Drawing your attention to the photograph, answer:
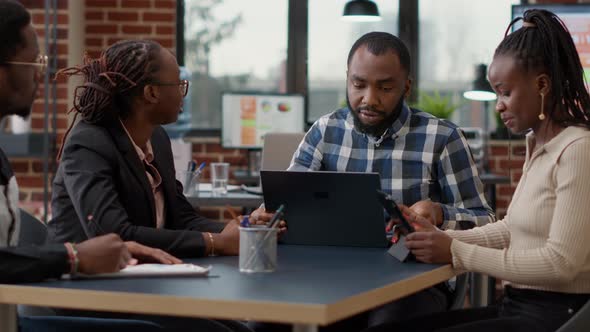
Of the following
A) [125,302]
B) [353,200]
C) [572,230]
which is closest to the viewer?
[125,302]

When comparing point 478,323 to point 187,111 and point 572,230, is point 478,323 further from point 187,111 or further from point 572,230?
point 187,111

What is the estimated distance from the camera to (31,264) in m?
1.57

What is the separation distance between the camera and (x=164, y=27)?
6.03 metres

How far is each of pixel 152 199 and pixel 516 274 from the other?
33.1 inches

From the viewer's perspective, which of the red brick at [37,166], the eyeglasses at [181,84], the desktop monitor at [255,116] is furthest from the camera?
the red brick at [37,166]

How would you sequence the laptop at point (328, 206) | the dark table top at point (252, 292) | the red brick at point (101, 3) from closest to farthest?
1. the dark table top at point (252, 292)
2. the laptop at point (328, 206)
3. the red brick at point (101, 3)

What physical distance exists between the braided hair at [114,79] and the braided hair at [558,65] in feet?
2.77

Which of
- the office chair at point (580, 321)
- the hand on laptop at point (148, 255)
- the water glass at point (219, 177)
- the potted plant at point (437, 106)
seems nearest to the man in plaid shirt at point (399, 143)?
the office chair at point (580, 321)

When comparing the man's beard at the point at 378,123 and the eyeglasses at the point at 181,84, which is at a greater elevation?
the eyeglasses at the point at 181,84

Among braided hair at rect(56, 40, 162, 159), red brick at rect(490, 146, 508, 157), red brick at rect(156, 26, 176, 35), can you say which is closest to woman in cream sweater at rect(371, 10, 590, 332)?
braided hair at rect(56, 40, 162, 159)

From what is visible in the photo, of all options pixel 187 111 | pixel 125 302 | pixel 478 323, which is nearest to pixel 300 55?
pixel 187 111

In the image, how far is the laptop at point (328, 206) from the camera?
81.3 inches

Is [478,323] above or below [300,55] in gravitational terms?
below

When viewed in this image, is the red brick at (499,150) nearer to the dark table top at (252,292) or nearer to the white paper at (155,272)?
the dark table top at (252,292)
